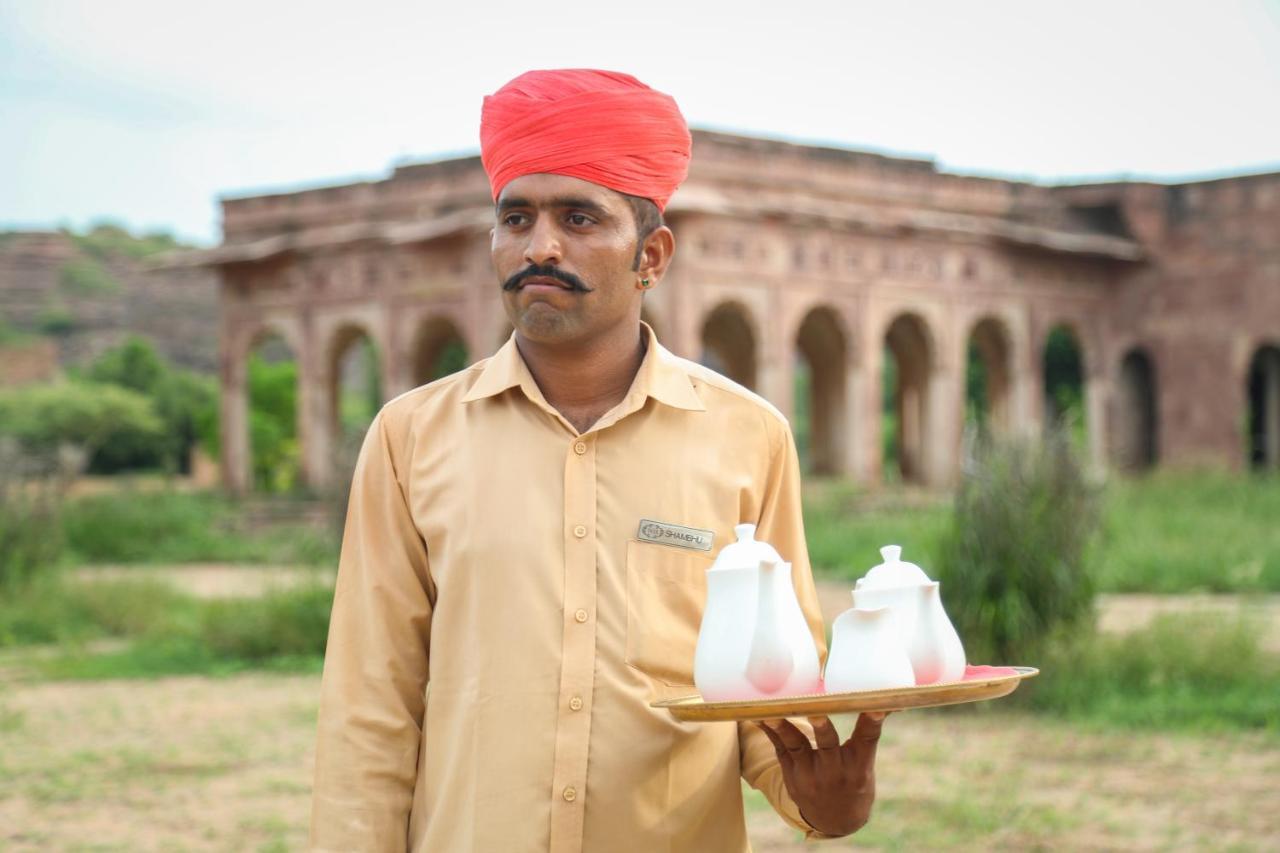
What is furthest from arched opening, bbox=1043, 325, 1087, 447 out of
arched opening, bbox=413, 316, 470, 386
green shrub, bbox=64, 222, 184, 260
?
green shrub, bbox=64, 222, 184, 260

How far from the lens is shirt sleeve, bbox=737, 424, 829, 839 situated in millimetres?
2338

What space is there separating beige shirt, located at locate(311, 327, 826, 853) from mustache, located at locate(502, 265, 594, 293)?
14cm

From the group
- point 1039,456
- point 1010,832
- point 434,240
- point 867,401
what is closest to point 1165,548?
point 1039,456

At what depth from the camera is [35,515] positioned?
1337 centimetres

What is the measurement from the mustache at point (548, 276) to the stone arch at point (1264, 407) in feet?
84.9

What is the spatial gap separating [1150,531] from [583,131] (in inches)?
623

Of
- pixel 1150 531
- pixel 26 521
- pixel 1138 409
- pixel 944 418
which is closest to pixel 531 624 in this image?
pixel 26 521

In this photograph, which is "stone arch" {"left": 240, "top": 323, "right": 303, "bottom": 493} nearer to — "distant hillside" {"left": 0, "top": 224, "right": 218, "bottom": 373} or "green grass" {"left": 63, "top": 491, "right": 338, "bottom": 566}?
"green grass" {"left": 63, "top": 491, "right": 338, "bottom": 566}

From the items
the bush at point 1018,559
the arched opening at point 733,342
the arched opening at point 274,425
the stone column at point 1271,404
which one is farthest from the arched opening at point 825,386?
→ the bush at point 1018,559

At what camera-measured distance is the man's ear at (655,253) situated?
236 centimetres

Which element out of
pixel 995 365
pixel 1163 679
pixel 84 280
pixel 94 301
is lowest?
pixel 1163 679

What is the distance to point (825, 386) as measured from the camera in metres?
26.2

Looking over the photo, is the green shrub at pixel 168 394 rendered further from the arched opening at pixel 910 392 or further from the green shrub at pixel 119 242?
the arched opening at pixel 910 392

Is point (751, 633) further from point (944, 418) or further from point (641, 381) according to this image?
point (944, 418)
